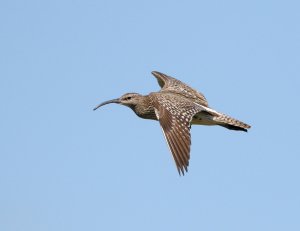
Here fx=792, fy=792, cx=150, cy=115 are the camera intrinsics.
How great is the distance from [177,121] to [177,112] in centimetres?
59

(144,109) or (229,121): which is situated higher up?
(144,109)

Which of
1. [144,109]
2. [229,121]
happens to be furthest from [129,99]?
[229,121]

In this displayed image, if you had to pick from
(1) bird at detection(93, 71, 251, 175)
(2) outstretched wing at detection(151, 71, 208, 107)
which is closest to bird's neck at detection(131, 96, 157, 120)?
(1) bird at detection(93, 71, 251, 175)

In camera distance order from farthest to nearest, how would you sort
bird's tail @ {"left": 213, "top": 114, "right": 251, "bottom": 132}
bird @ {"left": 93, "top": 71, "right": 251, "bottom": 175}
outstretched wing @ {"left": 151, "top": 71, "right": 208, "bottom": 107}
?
outstretched wing @ {"left": 151, "top": 71, "right": 208, "bottom": 107} < bird's tail @ {"left": 213, "top": 114, "right": 251, "bottom": 132} < bird @ {"left": 93, "top": 71, "right": 251, "bottom": 175}

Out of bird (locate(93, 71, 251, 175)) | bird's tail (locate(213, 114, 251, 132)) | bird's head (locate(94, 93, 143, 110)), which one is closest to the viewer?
bird (locate(93, 71, 251, 175))

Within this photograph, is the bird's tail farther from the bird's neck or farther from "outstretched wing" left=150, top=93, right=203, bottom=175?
the bird's neck

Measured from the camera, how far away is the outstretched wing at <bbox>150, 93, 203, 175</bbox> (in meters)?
16.7

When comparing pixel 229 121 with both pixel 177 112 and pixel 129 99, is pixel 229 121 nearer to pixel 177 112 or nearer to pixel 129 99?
pixel 177 112

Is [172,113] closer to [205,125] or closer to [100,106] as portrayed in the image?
[205,125]

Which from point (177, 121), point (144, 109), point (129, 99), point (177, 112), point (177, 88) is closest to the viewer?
point (177, 121)

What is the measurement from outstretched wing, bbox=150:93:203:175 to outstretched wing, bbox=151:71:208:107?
132 centimetres

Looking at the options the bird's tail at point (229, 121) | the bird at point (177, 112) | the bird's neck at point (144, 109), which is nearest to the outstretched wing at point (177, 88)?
the bird at point (177, 112)

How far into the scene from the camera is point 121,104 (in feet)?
71.1

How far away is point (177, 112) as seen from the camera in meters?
18.8
